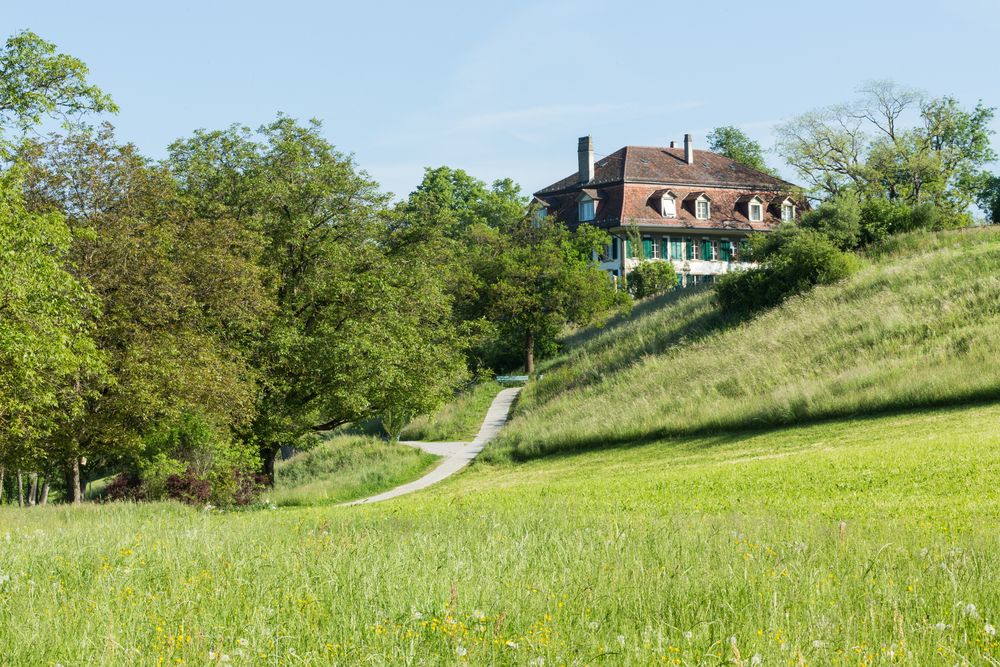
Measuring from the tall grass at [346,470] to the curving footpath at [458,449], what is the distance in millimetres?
654

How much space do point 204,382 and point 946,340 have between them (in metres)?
19.8

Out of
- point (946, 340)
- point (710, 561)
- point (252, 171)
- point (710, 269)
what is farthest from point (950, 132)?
point (710, 561)

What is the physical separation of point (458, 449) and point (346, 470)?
4.55m

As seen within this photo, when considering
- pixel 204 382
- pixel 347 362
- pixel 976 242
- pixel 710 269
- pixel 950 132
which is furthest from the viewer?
pixel 710 269

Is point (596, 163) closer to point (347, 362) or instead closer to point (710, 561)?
point (347, 362)

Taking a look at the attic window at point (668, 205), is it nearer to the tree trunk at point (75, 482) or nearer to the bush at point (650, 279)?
the bush at point (650, 279)

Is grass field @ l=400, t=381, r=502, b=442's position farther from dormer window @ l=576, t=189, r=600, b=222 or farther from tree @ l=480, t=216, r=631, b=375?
dormer window @ l=576, t=189, r=600, b=222

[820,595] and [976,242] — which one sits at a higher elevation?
[976,242]

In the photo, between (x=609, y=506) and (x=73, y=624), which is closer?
(x=73, y=624)

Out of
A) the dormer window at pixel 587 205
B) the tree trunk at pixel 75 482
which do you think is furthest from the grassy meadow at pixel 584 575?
the dormer window at pixel 587 205

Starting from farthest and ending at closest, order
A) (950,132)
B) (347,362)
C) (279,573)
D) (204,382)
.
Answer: (950,132)
(347,362)
(204,382)
(279,573)

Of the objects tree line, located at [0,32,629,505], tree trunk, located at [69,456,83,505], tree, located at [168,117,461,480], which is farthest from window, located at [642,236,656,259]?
tree trunk, located at [69,456,83,505]

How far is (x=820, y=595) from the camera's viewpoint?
232 inches

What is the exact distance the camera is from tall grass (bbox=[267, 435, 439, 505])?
2819 centimetres
